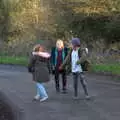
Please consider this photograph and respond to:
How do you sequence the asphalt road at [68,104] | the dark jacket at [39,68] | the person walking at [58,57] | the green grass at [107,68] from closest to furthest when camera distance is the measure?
the asphalt road at [68,104] → the dark jacket at [39,68] → the person walking at [58,57] → the green grass at [107,68]

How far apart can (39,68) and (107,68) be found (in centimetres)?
1015

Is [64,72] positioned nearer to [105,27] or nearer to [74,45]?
[74,45]

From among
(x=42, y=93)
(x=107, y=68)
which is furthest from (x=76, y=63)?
(x=107, y=68)

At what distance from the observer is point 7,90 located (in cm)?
1577

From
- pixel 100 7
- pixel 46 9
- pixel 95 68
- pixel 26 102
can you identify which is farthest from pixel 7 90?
pixel 46 9

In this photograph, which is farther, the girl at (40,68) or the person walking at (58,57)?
the person walking at (58,57)

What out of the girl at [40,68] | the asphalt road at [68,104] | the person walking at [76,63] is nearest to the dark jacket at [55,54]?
the asphalt road at [68,104]

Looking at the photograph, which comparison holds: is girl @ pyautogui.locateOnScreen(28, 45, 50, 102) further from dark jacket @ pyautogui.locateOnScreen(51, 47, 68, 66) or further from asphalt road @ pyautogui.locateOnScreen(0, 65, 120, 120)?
dark jacket @ pyautogui.locateOnScreen(51, 47, 68, 66)

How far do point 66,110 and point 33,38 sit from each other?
25.0 meters

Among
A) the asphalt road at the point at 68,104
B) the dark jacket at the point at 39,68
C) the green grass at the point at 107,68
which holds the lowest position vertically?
the green grass at the point at 107,68

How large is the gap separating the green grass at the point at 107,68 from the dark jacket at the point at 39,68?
26.8 feet

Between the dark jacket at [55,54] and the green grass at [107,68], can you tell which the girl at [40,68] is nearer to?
the dark jacket at [55,54]

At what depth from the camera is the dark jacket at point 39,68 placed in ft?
42.0

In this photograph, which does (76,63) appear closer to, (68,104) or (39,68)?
(39,68)
